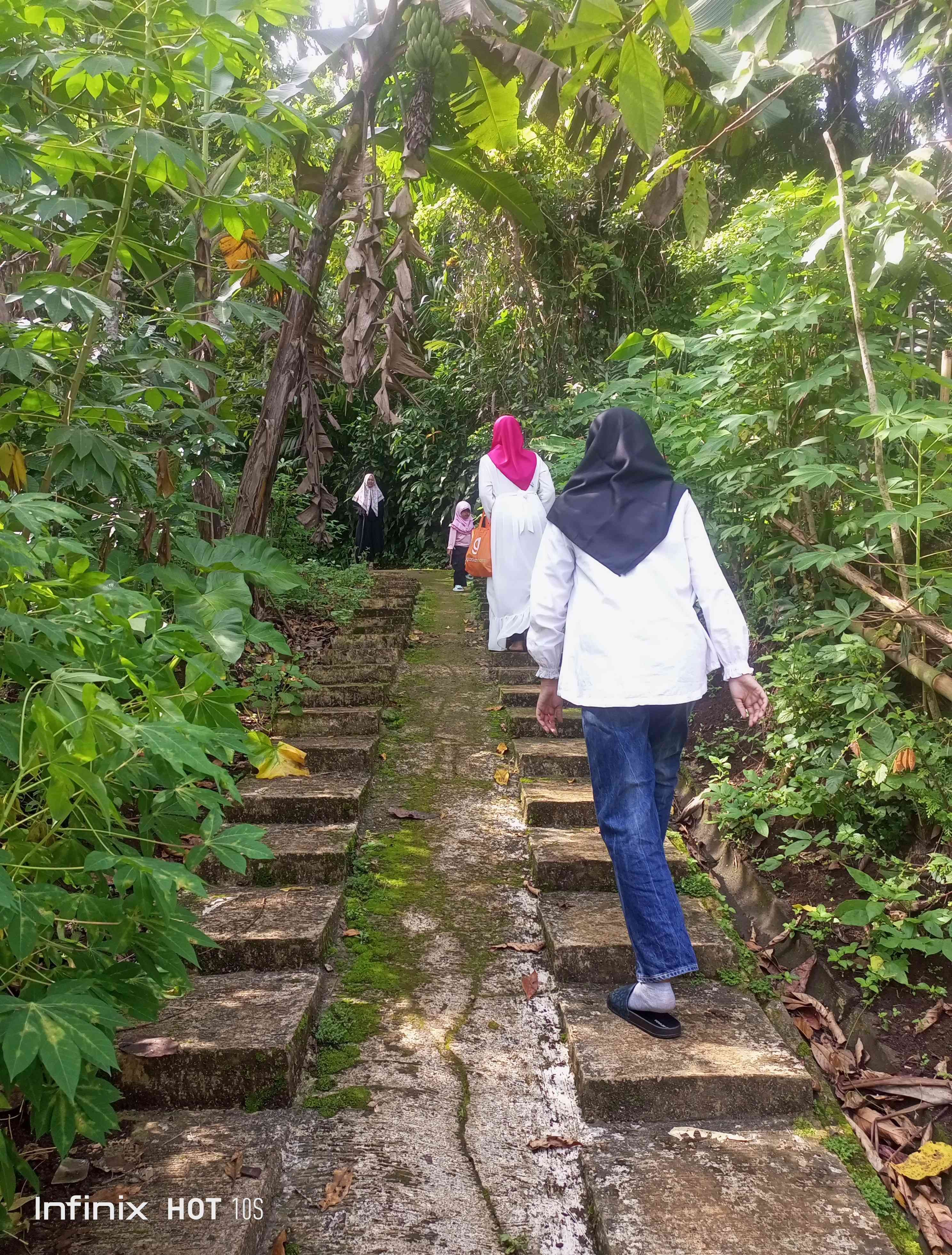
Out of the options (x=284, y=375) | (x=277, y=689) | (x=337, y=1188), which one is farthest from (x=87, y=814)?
(x=284, y=375)

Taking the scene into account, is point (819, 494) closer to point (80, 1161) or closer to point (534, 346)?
point (80, 1161)

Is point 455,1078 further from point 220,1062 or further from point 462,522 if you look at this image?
point 462,522

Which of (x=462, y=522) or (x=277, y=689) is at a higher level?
(x=462, y=522)

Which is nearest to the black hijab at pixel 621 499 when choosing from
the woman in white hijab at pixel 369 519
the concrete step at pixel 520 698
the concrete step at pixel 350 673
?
the concrete step at pixel 520 698

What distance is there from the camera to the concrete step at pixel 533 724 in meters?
4.75

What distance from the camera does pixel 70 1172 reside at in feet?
6.44

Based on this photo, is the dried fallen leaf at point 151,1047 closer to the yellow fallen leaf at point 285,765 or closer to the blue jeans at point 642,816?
the blue jeans at point 642,816

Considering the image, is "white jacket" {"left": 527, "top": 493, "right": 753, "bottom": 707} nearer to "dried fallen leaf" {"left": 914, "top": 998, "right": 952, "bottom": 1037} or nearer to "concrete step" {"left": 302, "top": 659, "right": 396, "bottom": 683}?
"dried fallen leaf" {"left": 914, "top": 998, "right": 952, "bottom": 1037}

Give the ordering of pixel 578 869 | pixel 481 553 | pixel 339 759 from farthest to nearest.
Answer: pixel 481 553
pixel 339 759
pixel 578 869

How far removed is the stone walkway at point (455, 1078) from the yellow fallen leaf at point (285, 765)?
0.23m

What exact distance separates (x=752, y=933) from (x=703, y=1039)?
74 centimetres

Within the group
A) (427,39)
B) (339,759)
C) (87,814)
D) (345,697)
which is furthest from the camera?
(345,697)

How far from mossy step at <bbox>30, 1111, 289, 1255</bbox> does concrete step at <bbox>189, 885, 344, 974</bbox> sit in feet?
1.80

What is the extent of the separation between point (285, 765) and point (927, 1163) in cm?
286
